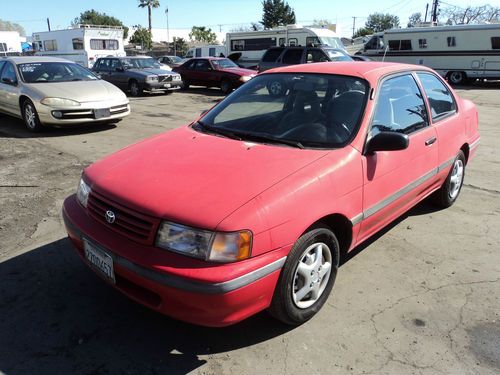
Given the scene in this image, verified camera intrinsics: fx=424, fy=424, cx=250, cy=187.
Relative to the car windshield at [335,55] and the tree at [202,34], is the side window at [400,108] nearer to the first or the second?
the car windshield at [335,55]

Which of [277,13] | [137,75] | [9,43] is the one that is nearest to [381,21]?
[277,13]

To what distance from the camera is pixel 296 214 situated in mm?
2504

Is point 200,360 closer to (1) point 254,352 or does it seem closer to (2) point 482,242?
(1) point 254,352

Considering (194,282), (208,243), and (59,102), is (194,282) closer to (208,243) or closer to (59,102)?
(208,243)

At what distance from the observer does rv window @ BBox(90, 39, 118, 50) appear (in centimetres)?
2683

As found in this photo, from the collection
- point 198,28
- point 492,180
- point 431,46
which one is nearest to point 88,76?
point 492,180

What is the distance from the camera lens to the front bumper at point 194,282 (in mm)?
2236

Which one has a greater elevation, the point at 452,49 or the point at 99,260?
the point at 452,49

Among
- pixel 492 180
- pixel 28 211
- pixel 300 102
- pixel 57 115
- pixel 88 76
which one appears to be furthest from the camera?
pixel 88 76

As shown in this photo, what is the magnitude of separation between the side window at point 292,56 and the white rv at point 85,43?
1470 centimetres

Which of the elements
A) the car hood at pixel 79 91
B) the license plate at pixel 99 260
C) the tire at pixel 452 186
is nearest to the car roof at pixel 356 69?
the tire at pixel 452 186

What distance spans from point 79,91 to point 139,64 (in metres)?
9.25

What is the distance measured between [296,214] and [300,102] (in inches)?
55.4

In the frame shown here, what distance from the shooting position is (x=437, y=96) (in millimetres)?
4355
